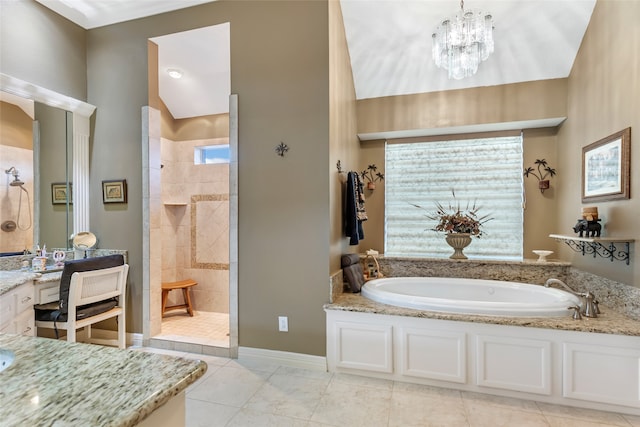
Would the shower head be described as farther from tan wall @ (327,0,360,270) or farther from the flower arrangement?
the flower arrangement

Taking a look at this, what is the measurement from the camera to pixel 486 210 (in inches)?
134

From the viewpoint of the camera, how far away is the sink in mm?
818

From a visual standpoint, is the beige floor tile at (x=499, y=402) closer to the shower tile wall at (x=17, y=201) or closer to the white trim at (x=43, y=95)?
the shower tile wall at (x=17, y=201)

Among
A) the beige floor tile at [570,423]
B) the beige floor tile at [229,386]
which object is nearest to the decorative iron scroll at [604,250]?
the beige floor tile at [570,423]

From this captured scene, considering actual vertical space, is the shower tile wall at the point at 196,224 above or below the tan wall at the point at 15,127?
below

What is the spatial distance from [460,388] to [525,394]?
41 centimetres

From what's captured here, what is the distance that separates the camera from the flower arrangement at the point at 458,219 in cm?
322

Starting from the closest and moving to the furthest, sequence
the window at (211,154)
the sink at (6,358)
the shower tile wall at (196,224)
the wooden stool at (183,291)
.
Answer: the sink at (6,358)
the wooden stool at (183,291)
the shower tile wall at (196,224)
the window at (211,154)

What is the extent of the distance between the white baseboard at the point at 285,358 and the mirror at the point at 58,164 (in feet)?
7.05

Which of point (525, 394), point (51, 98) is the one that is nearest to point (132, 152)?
point (51, 98)

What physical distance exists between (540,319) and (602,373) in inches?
17.1

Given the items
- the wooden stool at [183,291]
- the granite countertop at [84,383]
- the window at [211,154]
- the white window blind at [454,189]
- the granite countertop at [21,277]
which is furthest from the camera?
the window at [211,154]

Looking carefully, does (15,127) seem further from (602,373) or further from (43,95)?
(602,373)

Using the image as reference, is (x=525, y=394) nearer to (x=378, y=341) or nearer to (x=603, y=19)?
(x=378, y=341)
